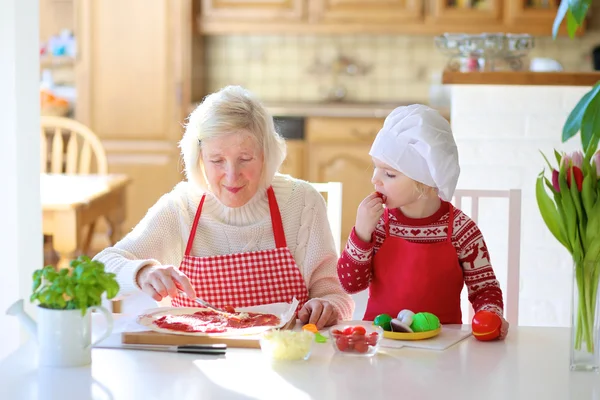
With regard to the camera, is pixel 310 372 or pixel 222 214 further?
pixel 222 214

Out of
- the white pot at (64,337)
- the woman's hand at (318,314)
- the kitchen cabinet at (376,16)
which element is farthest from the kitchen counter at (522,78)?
the kitchen cabinet at (376,16)

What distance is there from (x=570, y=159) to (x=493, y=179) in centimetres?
133

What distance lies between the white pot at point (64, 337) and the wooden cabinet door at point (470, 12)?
410 centimetres

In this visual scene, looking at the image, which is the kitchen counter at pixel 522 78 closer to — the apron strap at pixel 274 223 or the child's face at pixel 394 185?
the apron strap at pixel 274 223

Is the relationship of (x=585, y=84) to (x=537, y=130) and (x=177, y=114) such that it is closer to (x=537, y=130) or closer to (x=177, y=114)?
(x=537, y=130)

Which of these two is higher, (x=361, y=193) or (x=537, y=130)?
(x=537, y=130)

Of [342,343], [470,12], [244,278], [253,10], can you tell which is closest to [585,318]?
[342,343]

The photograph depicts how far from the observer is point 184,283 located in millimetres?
1622

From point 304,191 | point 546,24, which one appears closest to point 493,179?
point 304,191

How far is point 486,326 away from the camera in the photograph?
1559 millimetres

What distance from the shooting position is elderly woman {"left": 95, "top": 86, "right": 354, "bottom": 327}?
191cm

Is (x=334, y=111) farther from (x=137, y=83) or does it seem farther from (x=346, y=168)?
(x=137, y=83)

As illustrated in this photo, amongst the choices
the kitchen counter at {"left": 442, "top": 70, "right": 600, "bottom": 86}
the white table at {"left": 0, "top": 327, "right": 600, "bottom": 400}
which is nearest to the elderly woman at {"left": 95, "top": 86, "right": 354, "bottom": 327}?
the white table at {"left": 0, "top": 327, "right": 600, "bottom": 400}

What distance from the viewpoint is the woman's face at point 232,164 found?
6.24 ft
